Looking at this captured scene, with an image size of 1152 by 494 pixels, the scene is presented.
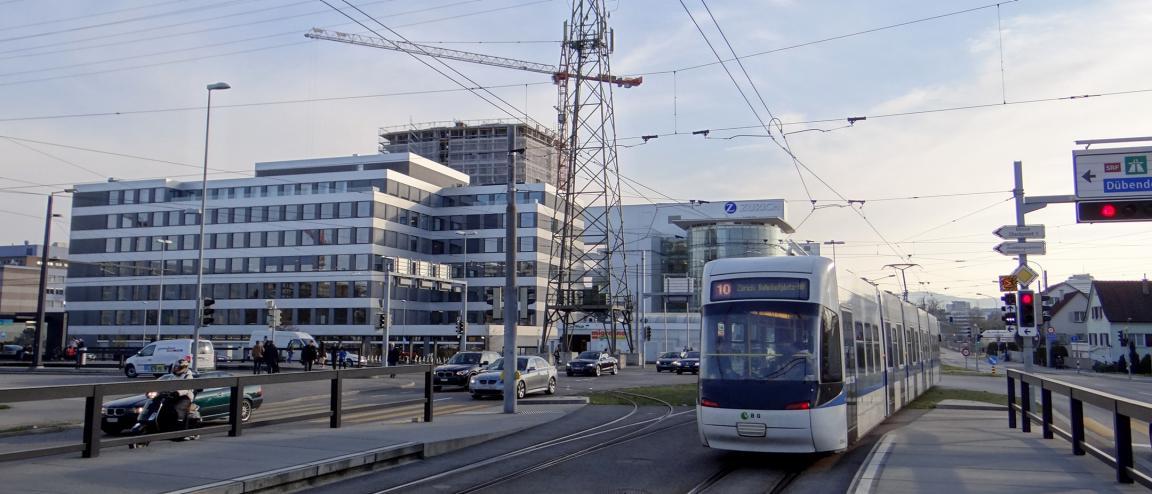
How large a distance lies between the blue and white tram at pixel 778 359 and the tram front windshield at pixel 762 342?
1cm

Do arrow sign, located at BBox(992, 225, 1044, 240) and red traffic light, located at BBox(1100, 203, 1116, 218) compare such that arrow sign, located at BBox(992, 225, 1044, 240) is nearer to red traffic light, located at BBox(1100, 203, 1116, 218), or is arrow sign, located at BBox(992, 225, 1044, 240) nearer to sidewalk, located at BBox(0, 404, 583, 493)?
red traffic light, located at BBox(1100, 203, 1116, 218)

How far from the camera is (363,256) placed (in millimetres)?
75375

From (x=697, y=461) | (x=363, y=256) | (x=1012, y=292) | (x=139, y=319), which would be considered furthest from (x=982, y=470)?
(x=139, y=319)

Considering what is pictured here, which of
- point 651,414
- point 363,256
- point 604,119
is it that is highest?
point 604,119

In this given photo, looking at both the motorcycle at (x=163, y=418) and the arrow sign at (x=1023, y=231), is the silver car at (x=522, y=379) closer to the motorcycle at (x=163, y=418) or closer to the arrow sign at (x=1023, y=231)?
the motorcycle at (x=163, y=418)

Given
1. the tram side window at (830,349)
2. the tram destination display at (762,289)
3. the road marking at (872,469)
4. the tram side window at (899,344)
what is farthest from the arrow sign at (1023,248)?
the tram destination display at (762,289)

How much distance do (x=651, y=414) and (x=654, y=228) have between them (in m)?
92.6

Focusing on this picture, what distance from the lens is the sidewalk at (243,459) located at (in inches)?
366

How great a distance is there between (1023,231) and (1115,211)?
239 centimetres

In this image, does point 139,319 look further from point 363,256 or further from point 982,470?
point 982,470

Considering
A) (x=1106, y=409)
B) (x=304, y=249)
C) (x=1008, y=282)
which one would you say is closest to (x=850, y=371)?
(x=1106, y=409)

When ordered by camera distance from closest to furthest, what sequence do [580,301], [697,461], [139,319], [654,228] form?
[697,461] → [580,301] → [139,319] → [654,228]

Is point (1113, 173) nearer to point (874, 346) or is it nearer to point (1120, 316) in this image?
point (874, 346)

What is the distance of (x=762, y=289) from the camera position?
12273 millimetres
